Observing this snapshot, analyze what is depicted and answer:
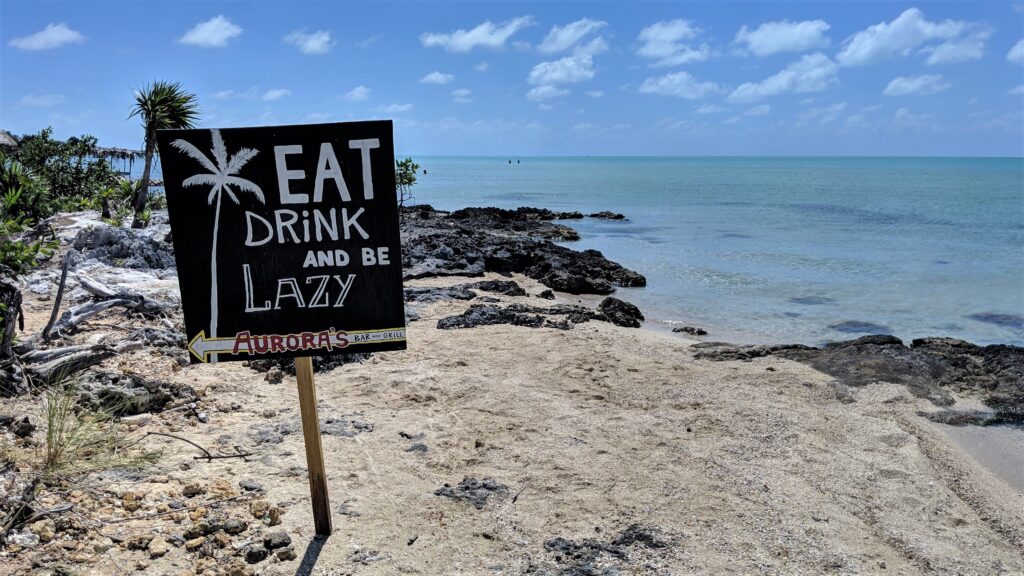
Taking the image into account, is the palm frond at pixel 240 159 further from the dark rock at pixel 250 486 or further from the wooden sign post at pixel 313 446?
the dark rock at pixel 250 486

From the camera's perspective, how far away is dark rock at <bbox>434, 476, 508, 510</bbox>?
537 centimetres

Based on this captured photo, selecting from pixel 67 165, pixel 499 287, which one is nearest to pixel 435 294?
pixel 499 287

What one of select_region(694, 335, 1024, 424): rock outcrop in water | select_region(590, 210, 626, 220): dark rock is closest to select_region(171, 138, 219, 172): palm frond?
select_region(694, 335, 1024, 424): rock outcrop in water

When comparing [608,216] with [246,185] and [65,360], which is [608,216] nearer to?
[65,360]

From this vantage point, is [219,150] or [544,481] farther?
[544,481]

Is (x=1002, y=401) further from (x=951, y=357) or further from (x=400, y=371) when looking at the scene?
(x=400, y=371)

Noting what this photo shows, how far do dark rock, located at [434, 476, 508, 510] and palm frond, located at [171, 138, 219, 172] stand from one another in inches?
120

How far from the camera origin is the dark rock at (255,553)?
14.2 feet

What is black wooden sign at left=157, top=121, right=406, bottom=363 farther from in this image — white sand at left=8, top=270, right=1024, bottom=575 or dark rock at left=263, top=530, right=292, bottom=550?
white sand at left=8, top=270, right=1024, bottom=575

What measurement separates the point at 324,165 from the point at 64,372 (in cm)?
438

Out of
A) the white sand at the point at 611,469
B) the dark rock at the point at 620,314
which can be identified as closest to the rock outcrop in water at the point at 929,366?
the white sand at the point at 611,469

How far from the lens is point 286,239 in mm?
4172

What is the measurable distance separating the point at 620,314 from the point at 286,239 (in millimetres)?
10021

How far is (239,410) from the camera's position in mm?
6859
